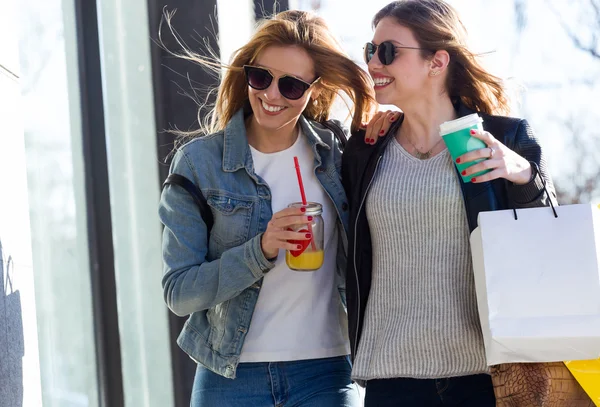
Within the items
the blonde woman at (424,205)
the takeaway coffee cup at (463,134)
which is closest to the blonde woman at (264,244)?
the blonde woman at (424,205)

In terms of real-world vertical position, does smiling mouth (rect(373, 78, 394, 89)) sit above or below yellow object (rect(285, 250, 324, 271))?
above

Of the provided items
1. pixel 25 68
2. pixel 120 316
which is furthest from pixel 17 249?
pixel 120 316

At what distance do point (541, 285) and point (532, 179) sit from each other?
1.05 feet

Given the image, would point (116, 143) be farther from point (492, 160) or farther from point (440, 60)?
point (492, 160)

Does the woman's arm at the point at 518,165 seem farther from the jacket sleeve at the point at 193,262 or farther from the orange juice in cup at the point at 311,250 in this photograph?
the jacket sleeve at the point at 193,262

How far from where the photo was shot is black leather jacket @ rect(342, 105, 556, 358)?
104 inches

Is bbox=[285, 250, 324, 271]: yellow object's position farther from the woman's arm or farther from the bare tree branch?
the bare tree branch

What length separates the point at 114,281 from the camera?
4.21 metres

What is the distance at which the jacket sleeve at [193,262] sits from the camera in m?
2.73

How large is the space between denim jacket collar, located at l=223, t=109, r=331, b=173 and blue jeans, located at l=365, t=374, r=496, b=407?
793mm

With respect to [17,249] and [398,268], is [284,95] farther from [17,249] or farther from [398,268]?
[17,249]

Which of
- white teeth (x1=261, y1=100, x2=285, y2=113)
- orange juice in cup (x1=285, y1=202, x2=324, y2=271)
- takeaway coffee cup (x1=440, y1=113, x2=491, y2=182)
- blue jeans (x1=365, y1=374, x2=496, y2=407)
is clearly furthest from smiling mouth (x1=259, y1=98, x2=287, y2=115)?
blue jeans (x1=365, y1=374, x2=496, y2=407)

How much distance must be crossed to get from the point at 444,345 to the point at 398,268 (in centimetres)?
26

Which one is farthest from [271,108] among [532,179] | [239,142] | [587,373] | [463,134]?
[587,373]
